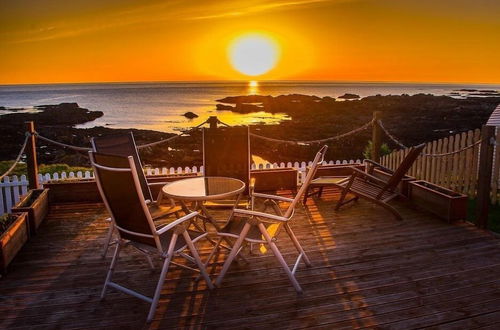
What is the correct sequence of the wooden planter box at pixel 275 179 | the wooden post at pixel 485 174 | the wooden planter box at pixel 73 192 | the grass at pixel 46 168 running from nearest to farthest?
the wooden post at pixel 485 174, the wooden planter box at pixel 73 192, the wooden planter box at pixel 275 179, the grass at pixel 46 168

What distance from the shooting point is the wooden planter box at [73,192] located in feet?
19.1

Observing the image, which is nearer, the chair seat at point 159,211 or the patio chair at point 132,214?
the patio chair at point 132,214

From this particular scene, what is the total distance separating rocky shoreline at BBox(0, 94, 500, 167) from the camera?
18000 millimetres

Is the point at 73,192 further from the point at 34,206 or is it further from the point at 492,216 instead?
the point at 492,216

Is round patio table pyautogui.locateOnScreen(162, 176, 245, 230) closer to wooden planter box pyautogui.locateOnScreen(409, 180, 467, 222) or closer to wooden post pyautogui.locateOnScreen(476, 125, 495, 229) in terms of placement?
wooden planter box pyautogui.locateOnScreen(409, 180, 467, 222)

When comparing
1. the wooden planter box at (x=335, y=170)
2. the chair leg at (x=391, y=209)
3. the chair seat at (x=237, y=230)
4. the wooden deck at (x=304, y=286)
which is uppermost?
the chair seat at (x=237, y=230)

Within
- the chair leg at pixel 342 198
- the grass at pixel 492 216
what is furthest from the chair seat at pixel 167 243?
the grass at pixel 492 216

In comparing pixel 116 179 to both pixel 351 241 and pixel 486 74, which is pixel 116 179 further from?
pixel 486 74

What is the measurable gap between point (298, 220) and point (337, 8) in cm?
1432

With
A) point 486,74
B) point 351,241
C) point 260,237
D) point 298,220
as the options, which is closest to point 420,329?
point 260,237

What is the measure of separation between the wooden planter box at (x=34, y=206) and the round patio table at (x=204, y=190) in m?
1.76

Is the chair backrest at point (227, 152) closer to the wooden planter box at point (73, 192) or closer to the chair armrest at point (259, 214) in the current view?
the chair armrest at point (259, 214)

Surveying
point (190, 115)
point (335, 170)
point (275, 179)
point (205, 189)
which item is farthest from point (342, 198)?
point (190, 115)

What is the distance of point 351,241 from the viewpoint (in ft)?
14.2
